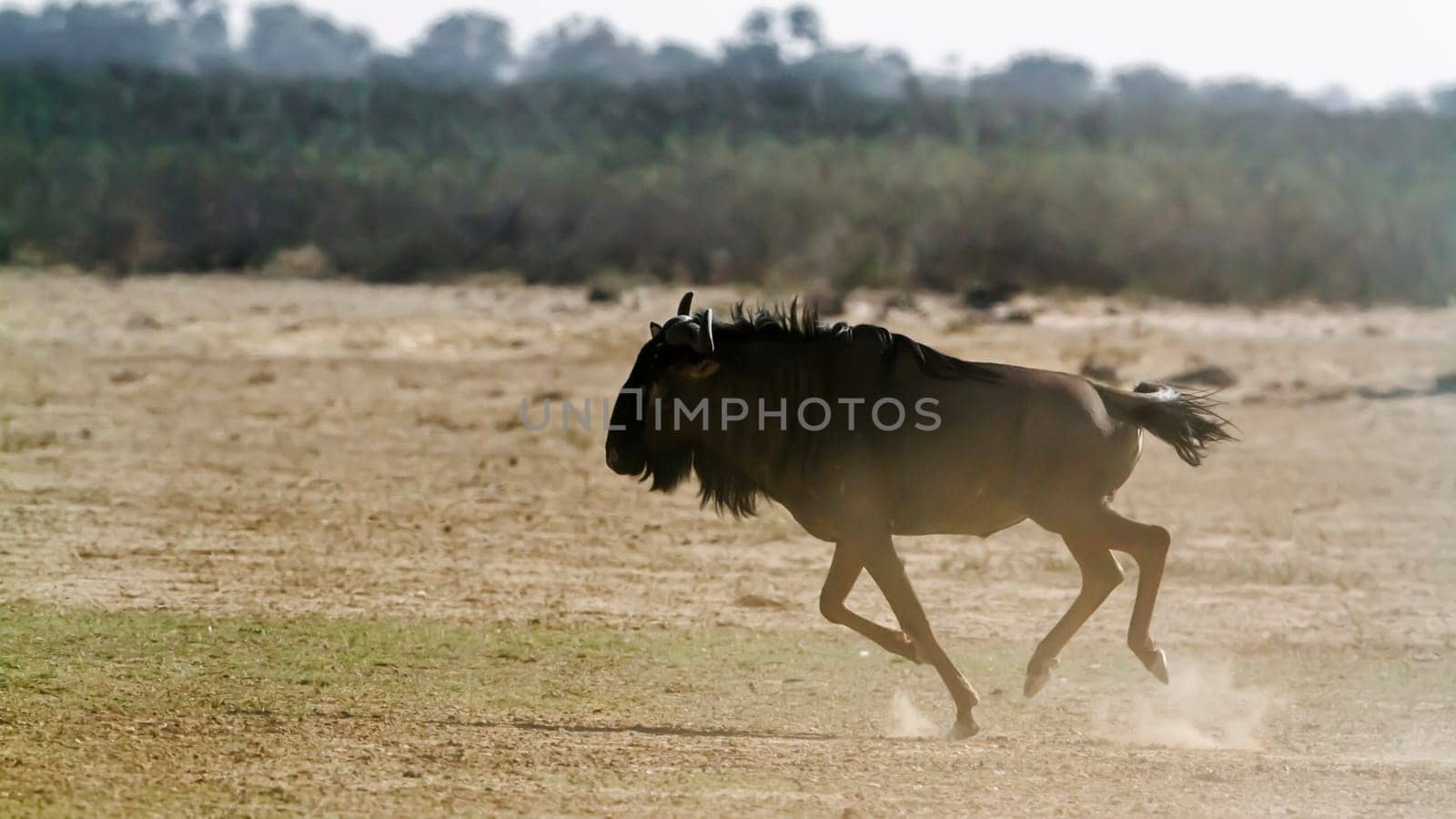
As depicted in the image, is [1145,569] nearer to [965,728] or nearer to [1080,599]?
[1080,599]

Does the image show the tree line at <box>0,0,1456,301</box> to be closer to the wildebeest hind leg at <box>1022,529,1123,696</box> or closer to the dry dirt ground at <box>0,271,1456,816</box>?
the dry dirt ground at <box>0,271,1456,816</box>

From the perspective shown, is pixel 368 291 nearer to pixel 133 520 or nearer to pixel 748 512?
pixel 133 520

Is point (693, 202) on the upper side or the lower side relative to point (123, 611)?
upper

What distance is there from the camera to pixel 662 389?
954 centimetres

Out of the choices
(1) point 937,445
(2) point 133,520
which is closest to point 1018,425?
(1) point 937,445

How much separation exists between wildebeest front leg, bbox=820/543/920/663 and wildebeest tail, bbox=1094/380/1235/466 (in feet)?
5.01

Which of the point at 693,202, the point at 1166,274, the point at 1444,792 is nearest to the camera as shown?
the point at 1444,792

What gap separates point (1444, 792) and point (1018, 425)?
2.66m

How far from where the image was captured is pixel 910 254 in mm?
34062

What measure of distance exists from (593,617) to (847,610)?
2.90 m

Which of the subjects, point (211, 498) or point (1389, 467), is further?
point (1389, 467)

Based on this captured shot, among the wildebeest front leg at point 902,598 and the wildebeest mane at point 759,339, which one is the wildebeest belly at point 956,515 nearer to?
the wildebeest front leg at point 902,598

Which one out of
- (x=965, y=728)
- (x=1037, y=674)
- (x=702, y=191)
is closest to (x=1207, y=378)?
(x=1037, y=674)

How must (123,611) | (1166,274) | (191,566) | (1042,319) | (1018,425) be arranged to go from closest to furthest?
(1018,425), (123,611), (191,566), (1042,319), (1166,274)
